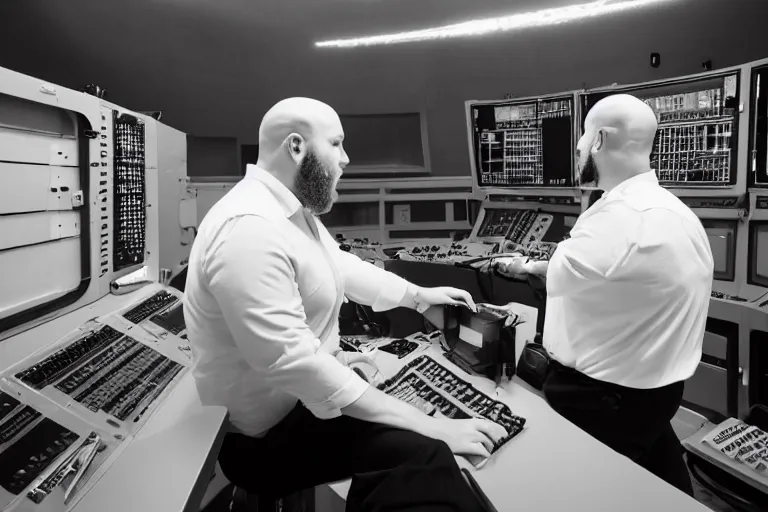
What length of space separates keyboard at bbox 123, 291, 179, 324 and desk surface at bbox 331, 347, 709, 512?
108 centimetres

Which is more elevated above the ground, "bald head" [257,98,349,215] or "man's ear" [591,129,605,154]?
"man's ear" [591,129,605,154]

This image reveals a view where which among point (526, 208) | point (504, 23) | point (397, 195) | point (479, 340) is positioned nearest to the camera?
point (479, 340)

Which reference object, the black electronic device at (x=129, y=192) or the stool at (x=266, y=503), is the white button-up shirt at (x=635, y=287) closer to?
the stool at (x=266, y=503)

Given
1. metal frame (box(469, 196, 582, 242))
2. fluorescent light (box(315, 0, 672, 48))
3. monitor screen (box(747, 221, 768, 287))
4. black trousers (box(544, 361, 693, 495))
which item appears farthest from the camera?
fluorescent light (box(315, 0, 672, 48))

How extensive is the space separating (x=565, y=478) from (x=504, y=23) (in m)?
3.30

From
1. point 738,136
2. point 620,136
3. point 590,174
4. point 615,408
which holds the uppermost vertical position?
point 738,136

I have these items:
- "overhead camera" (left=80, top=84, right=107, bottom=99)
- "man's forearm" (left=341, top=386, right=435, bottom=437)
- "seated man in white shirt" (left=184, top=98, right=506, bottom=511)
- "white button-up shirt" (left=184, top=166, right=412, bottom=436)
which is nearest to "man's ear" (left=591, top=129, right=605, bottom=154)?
"seated man in white shirt" (left=184, top=98, right=506, bottom=511)

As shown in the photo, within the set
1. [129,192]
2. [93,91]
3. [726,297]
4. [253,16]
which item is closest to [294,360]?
[129,192]

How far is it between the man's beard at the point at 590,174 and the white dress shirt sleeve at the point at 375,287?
27.5 inches

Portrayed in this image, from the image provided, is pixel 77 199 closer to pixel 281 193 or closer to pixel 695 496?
pixel 281 193

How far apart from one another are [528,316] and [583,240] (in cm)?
50

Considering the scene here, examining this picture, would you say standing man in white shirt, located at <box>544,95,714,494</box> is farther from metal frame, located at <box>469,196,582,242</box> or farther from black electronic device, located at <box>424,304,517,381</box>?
metal frame, located at <box>469,196,582,242</box>

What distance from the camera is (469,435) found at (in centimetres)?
100

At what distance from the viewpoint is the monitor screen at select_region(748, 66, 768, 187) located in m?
2.04
